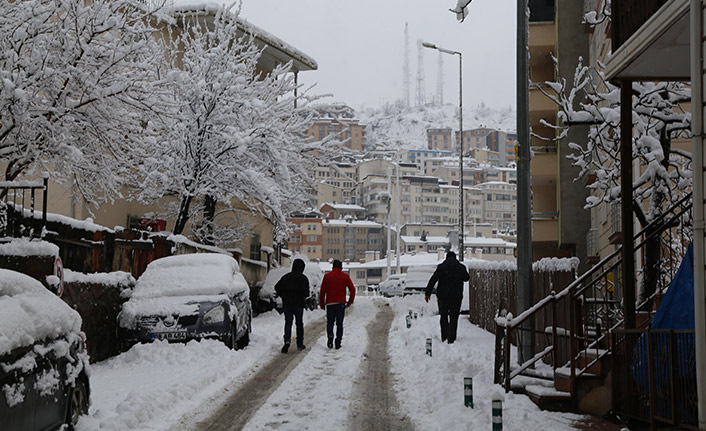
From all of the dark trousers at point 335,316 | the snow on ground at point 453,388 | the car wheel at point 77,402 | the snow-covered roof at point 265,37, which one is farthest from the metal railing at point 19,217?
the snow-covered roof at point 265,37

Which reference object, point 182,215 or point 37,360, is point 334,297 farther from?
point 182,215

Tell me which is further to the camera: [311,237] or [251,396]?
[311,237]

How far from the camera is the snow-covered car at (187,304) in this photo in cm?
1334

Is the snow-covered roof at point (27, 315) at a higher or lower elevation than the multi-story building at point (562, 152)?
lower

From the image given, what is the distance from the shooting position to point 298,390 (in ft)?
34.7

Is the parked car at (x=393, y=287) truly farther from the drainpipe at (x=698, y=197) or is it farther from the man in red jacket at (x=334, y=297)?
the drainpipe at (x=698, y=197)

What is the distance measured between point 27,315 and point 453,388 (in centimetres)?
578

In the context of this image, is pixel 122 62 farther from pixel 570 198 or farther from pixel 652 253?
pixel 570 198

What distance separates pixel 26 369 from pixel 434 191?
163m

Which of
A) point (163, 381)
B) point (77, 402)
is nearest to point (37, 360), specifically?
point (77, 402)

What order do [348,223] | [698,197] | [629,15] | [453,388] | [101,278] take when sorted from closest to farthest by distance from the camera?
[698,197], [629,15], [453,388], [101,278], [348,223]

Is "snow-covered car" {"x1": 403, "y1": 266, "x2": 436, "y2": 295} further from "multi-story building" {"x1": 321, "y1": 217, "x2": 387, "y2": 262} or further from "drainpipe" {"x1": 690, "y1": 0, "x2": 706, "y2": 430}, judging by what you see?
"multi-story building" {"x1": 321, "y1": 217, "x2": 387, "y2": 262}

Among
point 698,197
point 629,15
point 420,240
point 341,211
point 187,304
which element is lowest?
point 187,304

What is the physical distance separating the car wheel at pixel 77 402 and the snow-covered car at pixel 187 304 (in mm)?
5228
